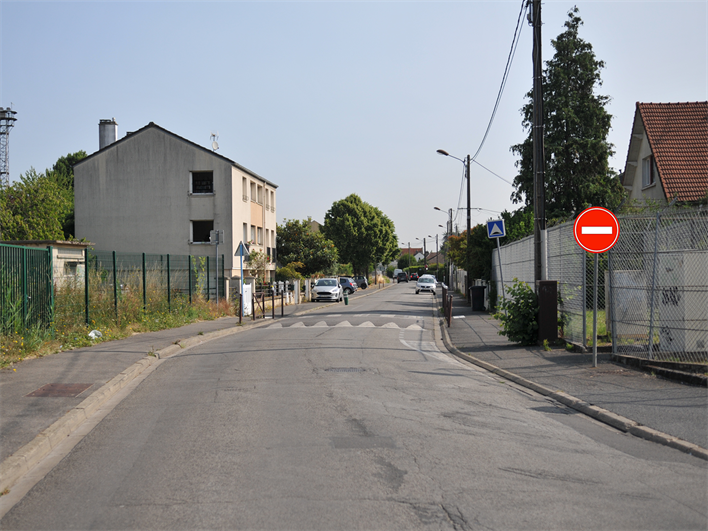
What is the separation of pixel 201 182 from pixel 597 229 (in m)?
30.8

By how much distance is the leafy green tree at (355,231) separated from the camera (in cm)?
7950

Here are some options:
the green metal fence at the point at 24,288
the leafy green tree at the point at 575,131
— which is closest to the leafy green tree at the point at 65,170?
the leafy green tree at the point at 575,131

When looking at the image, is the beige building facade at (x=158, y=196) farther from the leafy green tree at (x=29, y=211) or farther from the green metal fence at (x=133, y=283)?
the green metal fence at (x=133, y=283)

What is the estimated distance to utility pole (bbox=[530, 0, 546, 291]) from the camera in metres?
13.8

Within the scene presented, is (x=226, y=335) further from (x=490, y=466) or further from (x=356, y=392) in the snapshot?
(x=490, y=466)

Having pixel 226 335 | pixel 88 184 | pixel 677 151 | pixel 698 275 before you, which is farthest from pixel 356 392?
pixel 88 184

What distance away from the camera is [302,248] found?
5216 centimetres

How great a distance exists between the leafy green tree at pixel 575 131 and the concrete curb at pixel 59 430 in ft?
104

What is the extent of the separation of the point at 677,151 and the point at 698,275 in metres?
17.0

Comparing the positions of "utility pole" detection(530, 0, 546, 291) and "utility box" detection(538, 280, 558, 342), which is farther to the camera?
"utility pole" detection(530, 0, 546, 291)

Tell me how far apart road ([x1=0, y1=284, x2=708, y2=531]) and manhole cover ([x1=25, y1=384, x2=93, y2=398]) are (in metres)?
0.76

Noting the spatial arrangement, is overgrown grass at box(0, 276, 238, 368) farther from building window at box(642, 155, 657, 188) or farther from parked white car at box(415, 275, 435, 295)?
parked white car at box(415, 275, 435, 295)

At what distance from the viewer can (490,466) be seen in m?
5.34

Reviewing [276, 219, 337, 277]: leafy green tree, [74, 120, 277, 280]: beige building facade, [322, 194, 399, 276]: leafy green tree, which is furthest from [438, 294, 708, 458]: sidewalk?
[322, 194, 399, 276]: leafy green tree
